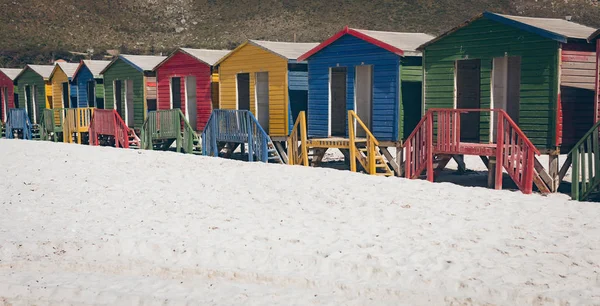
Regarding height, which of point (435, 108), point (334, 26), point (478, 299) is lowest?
point (478, 299)

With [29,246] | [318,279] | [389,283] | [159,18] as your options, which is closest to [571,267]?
[389,283]

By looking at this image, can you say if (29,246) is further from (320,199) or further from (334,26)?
(334,26)

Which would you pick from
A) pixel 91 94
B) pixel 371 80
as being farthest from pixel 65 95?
pixel 371 80

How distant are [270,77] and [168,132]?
181 inches

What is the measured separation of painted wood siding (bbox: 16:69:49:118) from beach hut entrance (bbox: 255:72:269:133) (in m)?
13.9

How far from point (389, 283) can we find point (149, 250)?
3.47 meters

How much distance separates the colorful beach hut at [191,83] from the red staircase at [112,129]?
4.50 feet

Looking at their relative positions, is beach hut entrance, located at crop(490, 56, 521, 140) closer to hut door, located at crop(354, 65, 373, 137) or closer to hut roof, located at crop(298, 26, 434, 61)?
hut roof, located at crop(298, 26, 434, 61)

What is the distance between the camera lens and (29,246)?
11070mm

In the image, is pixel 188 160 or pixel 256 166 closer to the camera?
pixel 256 166

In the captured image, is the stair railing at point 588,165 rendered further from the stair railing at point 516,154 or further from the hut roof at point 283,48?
the hut roof at point 283,48

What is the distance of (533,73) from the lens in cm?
1538

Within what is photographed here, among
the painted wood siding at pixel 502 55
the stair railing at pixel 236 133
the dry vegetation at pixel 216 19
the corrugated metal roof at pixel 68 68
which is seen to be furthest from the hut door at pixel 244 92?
the dry vegetation at pixel 216 19

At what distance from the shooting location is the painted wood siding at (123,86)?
1044 inches
